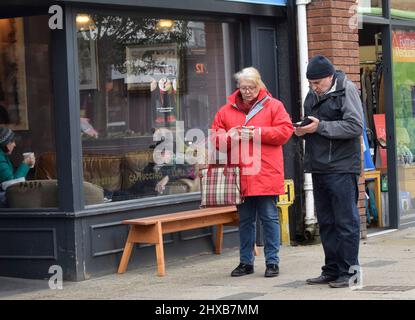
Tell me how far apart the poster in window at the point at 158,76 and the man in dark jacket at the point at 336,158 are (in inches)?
101

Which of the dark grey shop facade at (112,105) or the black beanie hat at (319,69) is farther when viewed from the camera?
the dark grey shop facade at (112,105)

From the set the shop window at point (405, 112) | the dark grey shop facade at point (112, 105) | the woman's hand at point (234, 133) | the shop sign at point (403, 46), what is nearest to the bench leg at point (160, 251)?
the dark grey shop facade at point (112, 105)

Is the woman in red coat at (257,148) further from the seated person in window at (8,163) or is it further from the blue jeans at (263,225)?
the seated person in window at (8,163)

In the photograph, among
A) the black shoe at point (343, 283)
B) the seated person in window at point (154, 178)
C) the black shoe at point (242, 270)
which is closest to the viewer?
the black shoe at point (343, 283)

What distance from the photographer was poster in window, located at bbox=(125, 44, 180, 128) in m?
10.1

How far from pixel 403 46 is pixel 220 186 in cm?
502

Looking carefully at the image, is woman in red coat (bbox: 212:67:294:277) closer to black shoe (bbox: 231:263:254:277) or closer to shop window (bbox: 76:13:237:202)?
black shoe (bbox: 231:263:254:277)

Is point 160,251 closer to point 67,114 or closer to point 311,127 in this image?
point 67,114

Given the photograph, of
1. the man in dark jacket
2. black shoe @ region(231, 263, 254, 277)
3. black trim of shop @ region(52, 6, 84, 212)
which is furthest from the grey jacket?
black trim of shop @ region(52, 6, 84, 212)

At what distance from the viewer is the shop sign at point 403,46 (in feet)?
41.1

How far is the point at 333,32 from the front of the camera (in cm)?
1095

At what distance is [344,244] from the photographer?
26.2ft

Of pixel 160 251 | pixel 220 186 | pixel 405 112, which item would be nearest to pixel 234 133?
pixel 220 186
